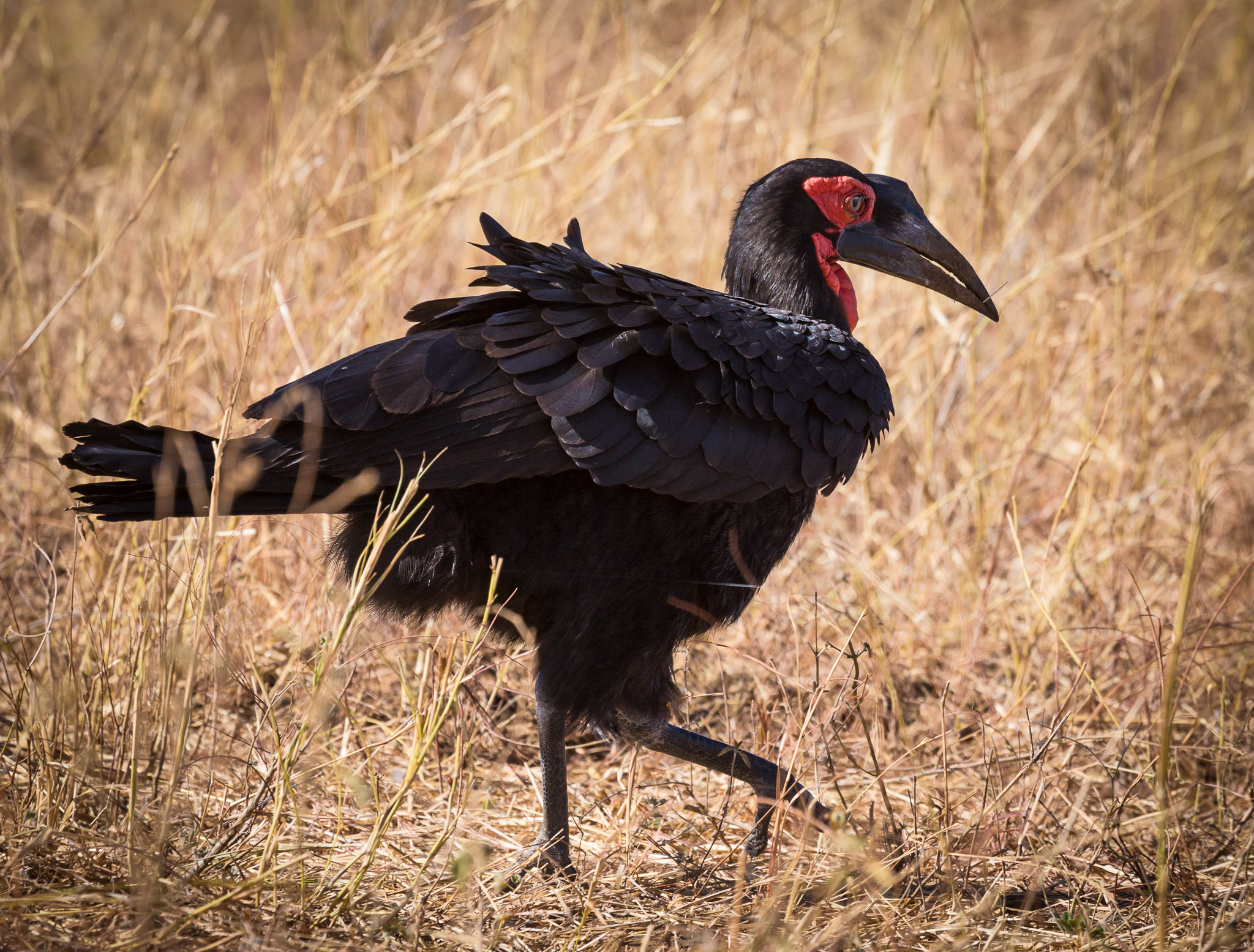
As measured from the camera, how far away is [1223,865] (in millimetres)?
2389

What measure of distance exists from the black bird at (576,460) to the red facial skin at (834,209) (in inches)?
11.8

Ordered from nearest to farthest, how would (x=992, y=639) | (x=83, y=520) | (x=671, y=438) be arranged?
1. (x=671, y=438)
2. (x=83, y=520)
3. (x=992, y=639)

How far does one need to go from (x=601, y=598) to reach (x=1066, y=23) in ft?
20.5

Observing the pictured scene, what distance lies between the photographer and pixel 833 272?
287cm

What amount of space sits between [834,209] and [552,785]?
65.7 inches

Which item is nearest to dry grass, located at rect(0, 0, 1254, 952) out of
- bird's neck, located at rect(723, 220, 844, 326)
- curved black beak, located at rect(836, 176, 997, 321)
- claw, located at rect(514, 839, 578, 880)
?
claw, located at rect(514, 839, 578, 880)

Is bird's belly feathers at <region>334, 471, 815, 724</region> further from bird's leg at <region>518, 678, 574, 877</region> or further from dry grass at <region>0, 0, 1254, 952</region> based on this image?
dry grass at <region>0, 0, 1254, 952</region>

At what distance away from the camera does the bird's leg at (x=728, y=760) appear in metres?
2.50

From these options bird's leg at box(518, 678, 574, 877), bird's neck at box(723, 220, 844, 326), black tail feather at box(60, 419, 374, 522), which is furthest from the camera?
bird's neck at box(723, 220, 844, 326)

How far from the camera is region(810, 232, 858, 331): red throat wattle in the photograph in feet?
9.32

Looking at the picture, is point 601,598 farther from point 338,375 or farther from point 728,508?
point 338,375

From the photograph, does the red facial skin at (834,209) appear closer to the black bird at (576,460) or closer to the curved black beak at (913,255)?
the curved black beak at (913,255)

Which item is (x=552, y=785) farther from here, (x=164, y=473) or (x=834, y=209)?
(x=834, y=209)

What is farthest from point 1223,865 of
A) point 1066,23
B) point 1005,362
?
point 1066,23
